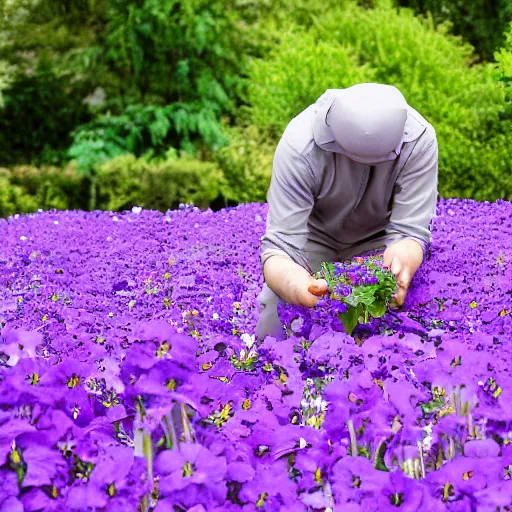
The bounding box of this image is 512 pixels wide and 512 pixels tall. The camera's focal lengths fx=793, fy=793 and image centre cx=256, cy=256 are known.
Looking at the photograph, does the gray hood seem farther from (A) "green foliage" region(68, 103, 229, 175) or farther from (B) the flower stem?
(A) "green foliage" region(68, 103, 229, 175)

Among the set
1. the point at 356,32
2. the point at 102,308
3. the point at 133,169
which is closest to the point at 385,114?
the point at 102,308

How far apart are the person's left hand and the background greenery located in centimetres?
402

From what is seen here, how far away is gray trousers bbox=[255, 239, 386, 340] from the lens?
121 inches

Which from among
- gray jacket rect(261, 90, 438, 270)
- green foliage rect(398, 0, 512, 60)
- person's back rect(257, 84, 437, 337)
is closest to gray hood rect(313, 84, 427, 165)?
person's back rect(257, 84, 437, 337)

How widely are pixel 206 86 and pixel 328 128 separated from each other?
696 centimetres

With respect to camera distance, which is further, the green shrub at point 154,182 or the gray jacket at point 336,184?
the green shrub at point 154,182

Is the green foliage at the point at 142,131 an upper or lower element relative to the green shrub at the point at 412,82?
lower

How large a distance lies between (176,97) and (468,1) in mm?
4223

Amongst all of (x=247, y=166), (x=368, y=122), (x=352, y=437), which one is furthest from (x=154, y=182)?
(x=352, y=437)

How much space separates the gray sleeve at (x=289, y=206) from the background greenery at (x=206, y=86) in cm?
412

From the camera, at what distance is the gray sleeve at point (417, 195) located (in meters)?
2.96

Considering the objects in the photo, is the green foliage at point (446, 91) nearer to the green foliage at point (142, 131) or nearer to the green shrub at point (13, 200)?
the green foliage at point (142, 131)

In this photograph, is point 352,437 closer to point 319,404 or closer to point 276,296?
point 319,404

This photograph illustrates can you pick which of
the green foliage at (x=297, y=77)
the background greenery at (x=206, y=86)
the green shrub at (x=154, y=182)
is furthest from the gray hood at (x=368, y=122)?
the green shrub at (x=154, y=182)
